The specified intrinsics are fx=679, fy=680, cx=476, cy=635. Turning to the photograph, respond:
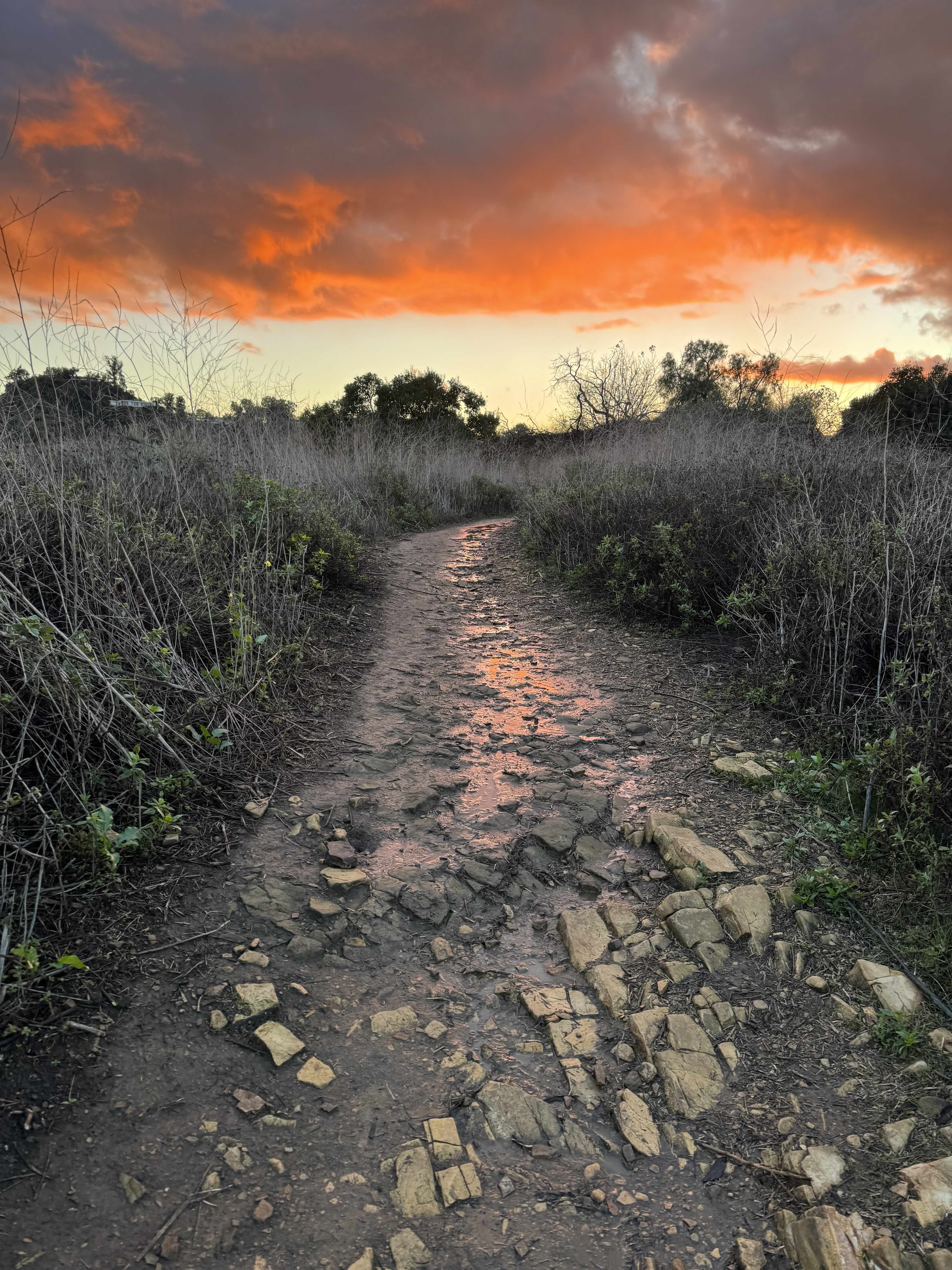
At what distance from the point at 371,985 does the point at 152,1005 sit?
2.16 feet

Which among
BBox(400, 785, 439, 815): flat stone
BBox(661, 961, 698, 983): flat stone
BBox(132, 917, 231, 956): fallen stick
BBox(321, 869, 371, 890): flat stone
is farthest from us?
BBox(400, 785, 439, 815): flat stone

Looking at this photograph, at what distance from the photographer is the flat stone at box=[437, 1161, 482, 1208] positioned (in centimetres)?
166

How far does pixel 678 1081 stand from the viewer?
6.42ft

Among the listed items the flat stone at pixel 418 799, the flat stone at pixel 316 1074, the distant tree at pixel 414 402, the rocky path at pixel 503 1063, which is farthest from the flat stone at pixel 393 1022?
the distant tree at pixel 414 402

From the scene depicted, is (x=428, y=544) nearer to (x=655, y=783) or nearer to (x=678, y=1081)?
(x=655, y=783)

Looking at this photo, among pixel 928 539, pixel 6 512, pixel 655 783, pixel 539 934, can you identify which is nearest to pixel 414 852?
pixel 539 934

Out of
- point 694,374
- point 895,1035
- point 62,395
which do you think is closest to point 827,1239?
point 895,1035

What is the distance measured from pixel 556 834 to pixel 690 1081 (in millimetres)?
1189

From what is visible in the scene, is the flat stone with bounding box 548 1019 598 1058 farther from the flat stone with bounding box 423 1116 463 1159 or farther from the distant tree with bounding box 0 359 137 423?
the distant tree with bounding box 0 359 137 423

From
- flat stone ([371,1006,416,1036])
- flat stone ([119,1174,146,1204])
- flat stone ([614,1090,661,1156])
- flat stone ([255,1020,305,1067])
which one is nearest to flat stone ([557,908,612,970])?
flat stone ([614,1090,661,1156])

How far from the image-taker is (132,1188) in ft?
5.15

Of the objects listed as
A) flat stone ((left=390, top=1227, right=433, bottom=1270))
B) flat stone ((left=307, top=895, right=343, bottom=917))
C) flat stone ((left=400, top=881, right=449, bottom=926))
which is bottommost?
flat stone ((left=390, top=1227, right=433, bottom=1270))

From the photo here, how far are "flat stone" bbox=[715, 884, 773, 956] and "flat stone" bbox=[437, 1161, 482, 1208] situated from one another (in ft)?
3.97

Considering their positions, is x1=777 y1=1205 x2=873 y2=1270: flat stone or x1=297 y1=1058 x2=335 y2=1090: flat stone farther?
x1=297 y1=1058 x2=335 y2=1090: flat stone
